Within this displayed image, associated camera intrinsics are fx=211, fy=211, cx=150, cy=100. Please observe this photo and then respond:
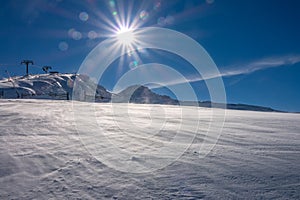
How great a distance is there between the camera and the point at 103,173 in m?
2.01

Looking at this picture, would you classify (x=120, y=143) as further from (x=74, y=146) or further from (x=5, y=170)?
(x=5, y=170)

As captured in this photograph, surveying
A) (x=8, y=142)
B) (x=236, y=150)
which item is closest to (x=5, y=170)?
(x=8, y=142)

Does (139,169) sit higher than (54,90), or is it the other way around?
(54,90)

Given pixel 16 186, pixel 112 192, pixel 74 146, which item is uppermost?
pixel 74 146

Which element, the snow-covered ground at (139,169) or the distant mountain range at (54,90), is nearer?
the snow-covered ground at (139,169)

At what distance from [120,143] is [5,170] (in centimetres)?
148

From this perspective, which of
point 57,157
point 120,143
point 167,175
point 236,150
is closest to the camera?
point 167,175

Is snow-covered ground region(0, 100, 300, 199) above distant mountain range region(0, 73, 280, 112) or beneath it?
beneath

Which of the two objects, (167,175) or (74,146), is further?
(74,146)

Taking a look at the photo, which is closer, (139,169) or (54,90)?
(139,169)

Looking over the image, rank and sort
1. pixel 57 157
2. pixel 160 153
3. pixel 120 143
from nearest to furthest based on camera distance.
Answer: pixel 57 157, pixel 160 153, pixel 120 143

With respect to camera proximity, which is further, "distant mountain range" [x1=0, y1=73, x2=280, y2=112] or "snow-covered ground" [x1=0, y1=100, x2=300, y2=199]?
"distant mountain range" [x1=0, y1=73, x2=280, y2=112]

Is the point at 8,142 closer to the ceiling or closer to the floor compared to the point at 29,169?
closer to the ceiling

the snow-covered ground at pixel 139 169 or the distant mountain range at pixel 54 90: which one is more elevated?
the distant mountain range at pixel 54 90
